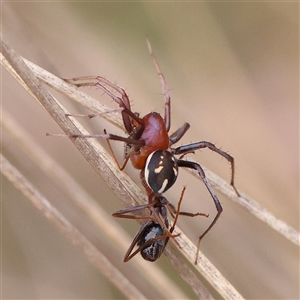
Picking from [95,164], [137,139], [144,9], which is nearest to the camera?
[95,164]

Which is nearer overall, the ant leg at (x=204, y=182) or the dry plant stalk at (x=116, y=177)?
the dry plant stalk at (x=116, y=177)

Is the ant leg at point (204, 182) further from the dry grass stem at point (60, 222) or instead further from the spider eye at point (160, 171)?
the dry grass stem at point (60, 222)

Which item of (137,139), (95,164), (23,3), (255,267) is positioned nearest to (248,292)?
(255,267)

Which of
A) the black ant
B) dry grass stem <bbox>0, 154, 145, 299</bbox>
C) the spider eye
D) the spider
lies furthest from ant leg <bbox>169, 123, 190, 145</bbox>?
dry grass stem <bbox>0, 154, 145, 299</bbox>

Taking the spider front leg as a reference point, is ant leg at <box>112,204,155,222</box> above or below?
below

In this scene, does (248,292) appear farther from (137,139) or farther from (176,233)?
(137,139)

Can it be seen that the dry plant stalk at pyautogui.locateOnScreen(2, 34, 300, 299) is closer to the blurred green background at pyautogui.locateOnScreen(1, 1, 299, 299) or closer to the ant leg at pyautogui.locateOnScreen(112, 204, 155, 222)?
the ant leg at pyautogui.locateOnScreen(112, 204, 155, 222)

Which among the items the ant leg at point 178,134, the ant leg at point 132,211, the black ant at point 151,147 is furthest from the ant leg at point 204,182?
the ant leg at point 132,211
